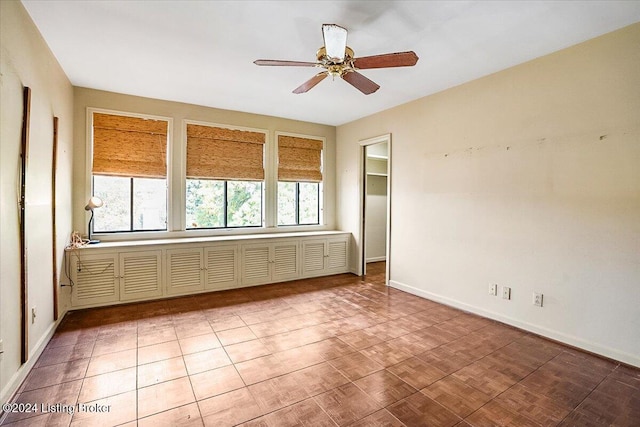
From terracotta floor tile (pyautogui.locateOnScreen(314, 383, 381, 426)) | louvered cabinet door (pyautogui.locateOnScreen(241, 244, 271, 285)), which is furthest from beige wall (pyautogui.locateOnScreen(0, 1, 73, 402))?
louvered cabinet door (pyautogui.locateOnScreen(241, 244, 271, 285))

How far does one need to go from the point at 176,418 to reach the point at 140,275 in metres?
2.57

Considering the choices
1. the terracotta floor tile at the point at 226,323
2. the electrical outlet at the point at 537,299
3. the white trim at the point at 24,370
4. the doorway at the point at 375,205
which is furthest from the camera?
the doorway at the point at 375,205

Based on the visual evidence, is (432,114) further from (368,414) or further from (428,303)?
(368,414)

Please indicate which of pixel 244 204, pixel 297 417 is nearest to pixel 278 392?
pixel 297 417

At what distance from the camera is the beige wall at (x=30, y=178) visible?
1965mm

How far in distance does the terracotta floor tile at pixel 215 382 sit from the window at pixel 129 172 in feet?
9.10

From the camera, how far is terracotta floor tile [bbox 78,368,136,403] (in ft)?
6.79

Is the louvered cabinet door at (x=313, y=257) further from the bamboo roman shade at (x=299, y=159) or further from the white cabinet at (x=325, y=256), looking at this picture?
the bamboo roman shade at (x=299, y=159)

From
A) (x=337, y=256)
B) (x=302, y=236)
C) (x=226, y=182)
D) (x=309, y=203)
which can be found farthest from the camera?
(x=309, y=203)

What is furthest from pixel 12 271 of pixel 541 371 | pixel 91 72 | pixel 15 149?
pixel 541 371

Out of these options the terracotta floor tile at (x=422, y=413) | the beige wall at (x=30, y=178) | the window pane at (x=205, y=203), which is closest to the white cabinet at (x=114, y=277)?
the beige wall at (x=30, y=178)

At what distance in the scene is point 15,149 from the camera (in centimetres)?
214

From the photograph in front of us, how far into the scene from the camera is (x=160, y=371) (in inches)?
93.2

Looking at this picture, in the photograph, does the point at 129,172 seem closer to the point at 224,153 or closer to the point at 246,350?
the point at 224,153
